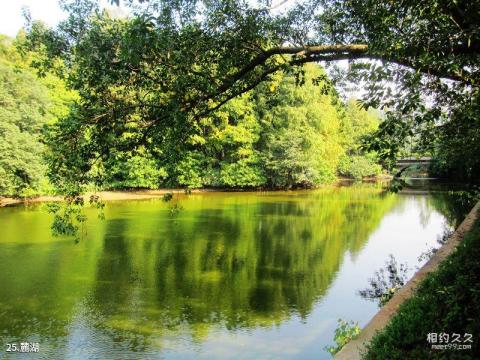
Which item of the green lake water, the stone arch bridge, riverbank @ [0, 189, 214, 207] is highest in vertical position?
the stone arch bridge

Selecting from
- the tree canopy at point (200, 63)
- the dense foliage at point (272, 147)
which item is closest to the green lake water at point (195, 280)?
the tree canopy at point (200, 63)

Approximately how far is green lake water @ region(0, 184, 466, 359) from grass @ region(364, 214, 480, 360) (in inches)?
147

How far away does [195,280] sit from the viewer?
11898mm

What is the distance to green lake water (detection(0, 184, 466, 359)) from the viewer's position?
27.3 feet

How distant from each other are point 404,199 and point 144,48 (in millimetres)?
28519

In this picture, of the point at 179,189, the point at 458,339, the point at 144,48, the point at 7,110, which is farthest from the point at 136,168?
the point at 458,339

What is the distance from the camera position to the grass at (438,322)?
3.66m

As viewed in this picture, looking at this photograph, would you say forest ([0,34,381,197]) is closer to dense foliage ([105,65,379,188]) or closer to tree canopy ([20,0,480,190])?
dense foliage ([105,65,379,188])

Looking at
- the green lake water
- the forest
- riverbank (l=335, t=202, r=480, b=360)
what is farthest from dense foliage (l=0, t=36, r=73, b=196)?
riverbank (l=335, t=202, r=480, b=360)

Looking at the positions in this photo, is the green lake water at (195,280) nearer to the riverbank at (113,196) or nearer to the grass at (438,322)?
the grass at (438,322)

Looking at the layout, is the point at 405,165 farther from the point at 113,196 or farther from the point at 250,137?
the point at 250,137

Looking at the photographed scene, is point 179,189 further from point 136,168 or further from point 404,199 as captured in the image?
point 404,199

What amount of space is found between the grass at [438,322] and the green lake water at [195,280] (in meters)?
3.74

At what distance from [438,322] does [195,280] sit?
8.47 m
